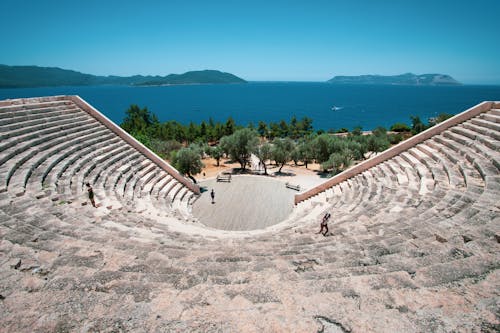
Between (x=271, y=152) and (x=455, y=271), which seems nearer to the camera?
(x=455, y=271)

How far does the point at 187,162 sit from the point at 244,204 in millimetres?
5934

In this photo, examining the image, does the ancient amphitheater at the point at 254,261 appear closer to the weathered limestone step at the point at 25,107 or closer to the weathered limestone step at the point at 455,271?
the weathered limestone step at the point at 455,271

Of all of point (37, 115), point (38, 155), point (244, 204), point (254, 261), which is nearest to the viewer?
point (254, 261)

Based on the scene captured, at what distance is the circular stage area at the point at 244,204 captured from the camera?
14.4 metres

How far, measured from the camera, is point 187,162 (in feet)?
65.3

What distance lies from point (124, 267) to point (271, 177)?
19915 millimetres

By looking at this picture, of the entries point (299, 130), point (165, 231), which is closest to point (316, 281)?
point (165, 231)

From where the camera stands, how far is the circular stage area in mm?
14438

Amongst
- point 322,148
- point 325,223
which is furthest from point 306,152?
point 325,223

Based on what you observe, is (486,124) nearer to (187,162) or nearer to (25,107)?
(187,162)

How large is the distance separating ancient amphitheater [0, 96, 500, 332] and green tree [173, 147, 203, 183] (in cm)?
837

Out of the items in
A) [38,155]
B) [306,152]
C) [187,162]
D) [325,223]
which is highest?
[38,155]

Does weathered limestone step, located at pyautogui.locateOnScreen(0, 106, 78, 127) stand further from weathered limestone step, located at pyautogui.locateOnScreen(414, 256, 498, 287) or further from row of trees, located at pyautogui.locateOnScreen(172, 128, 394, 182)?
weathered limestone step, located at pyautogui.locateOnScreen(414, 256, 498, 287)

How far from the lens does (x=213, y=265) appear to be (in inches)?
201
